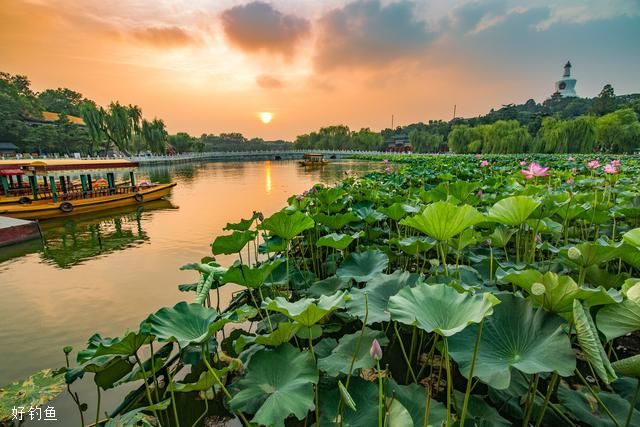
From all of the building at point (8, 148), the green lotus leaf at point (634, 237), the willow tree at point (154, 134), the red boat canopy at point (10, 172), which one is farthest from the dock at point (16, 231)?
the building at point (8, 148)

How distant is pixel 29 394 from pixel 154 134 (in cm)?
3705

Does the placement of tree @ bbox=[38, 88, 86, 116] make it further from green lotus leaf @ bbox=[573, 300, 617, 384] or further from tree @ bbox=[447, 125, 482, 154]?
green lotus leaf @ bbox=[573, 300, 617, 384]

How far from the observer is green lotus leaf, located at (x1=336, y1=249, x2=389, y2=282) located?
63.8 inches

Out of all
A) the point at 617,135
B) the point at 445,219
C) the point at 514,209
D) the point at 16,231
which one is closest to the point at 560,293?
the point at 445,219

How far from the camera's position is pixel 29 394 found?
175 cm

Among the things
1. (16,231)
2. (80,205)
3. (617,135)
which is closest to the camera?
(16,231)

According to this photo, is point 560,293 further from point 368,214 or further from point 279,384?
point 368,214

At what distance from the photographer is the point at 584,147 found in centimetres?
2328

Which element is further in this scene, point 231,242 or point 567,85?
point 567,85

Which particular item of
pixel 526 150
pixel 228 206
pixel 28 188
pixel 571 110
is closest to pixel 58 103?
pixel 28 188

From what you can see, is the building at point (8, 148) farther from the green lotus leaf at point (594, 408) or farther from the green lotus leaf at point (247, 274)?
the green lotus leaf at point (594, 408)

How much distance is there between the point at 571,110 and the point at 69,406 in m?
82.6

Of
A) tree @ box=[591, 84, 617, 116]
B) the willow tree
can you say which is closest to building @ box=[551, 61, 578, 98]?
tree @ box=[591, 84, 617, 116]

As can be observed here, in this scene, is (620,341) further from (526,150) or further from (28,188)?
(526,150)
